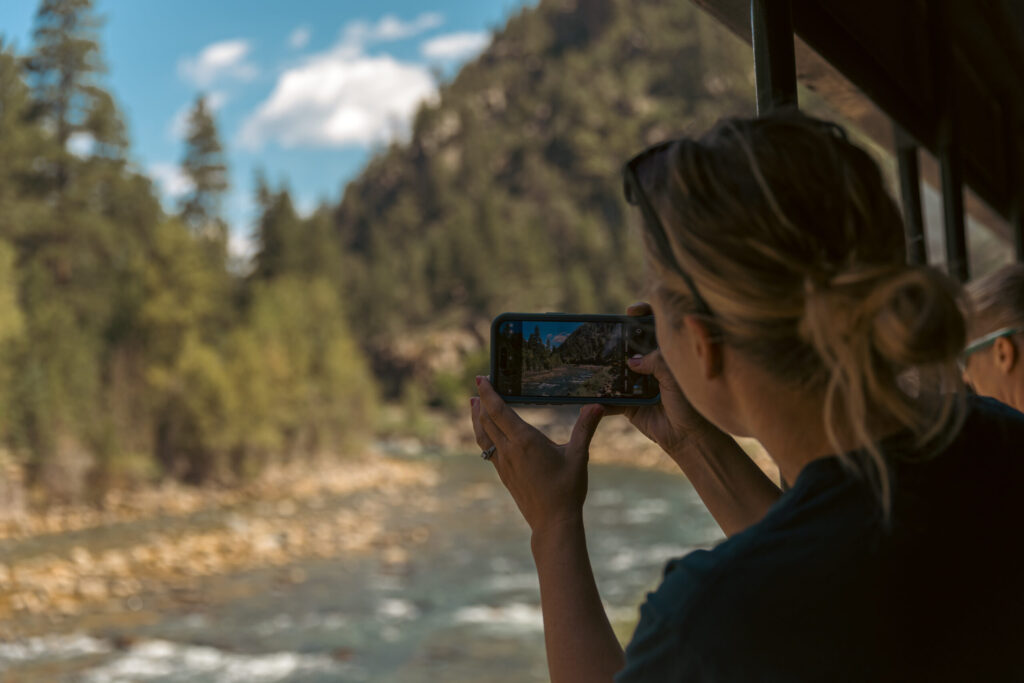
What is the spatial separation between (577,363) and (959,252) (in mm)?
1525

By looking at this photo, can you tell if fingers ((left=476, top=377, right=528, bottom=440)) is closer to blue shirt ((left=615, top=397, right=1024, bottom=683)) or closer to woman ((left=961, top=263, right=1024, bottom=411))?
blue shirt ((left=615, top=397, right=1024, bottom=683))

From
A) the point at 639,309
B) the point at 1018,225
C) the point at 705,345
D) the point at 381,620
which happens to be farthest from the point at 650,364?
the point at 381,620

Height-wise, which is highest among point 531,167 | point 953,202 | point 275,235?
point 531,167

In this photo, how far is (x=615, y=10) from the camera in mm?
56125

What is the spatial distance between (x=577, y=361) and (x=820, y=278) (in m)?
0.31

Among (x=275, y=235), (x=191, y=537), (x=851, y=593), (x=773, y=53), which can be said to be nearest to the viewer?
(x=851, y=593)

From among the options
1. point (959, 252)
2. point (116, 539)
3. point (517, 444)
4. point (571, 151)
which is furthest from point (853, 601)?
point (571, 151)

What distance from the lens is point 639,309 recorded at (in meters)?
0.70

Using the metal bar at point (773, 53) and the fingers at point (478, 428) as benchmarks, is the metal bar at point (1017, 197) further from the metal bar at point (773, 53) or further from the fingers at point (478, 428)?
the fingers at point (478, 428)

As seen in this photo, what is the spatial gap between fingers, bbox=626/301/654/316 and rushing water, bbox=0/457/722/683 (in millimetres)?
6226

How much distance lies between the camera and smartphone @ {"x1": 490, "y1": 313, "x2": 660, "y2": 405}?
27.8 inches

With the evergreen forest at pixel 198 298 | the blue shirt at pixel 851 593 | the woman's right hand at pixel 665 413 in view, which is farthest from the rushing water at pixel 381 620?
the blue shirt at pixel 851 593

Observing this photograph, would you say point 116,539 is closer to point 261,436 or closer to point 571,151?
point 261,436

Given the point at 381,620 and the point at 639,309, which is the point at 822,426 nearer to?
the point at 639,309
